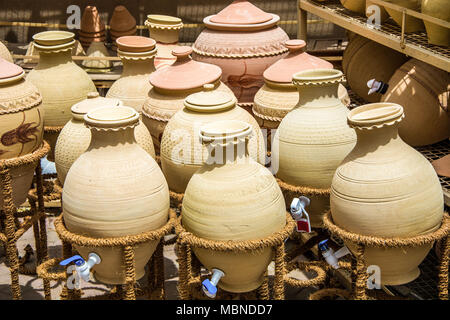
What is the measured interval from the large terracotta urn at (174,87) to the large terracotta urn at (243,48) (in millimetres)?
666

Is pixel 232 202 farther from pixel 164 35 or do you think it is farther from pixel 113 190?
pixel 164 35

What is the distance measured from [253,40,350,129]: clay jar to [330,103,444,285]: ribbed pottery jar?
1.19m

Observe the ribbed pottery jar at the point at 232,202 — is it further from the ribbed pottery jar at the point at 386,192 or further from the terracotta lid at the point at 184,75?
the terracotta lid at the point at 184,75

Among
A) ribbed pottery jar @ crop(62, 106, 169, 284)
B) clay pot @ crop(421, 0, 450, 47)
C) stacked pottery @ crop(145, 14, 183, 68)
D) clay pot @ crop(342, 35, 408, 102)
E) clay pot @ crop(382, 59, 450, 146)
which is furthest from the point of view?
stacked pottery @ crop(145, 14, 183, 68)

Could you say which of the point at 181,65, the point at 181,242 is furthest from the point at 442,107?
the point at 181,242

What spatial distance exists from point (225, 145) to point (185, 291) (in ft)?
2.77

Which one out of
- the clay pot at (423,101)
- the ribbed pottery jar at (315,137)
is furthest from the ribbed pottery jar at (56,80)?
the clay pot at (423,101)

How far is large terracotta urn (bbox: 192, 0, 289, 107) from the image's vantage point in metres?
5.47

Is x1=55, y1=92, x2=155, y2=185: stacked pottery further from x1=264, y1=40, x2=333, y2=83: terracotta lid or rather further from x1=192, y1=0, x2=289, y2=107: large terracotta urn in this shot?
x1=192, y1=0, x2=289, y2=107: large terracotta urn

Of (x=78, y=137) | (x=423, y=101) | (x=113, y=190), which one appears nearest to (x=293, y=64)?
(x=423, y=101)

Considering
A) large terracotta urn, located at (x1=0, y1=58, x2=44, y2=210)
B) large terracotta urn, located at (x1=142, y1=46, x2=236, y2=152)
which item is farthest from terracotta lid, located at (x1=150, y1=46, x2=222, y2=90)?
large terracotta urn, located at (x1=0, y1=58, x2=44, y2=210)

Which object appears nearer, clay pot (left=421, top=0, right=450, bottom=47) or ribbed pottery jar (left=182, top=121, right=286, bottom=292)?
ribbed pottery jar (left=182, top=121, right=286, bottom=292)

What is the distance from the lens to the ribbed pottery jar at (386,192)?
350 centimetres

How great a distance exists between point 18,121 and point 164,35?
193cm
